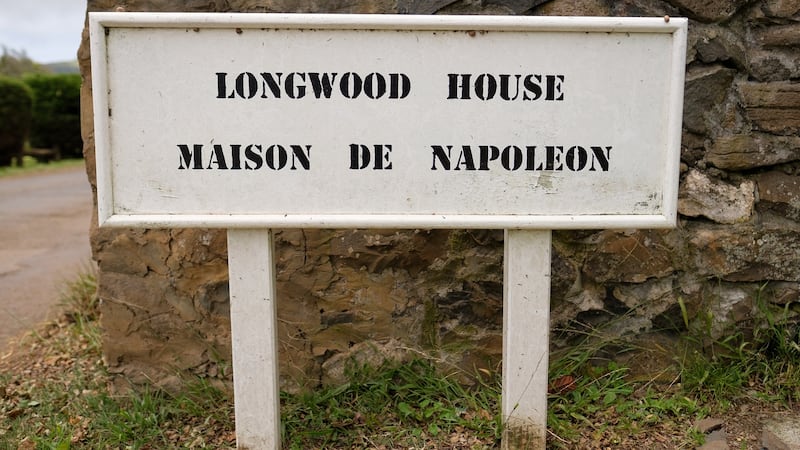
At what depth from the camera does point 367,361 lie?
2.53 metres

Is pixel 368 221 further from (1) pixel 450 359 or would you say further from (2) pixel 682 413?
(2) pixel 682 413

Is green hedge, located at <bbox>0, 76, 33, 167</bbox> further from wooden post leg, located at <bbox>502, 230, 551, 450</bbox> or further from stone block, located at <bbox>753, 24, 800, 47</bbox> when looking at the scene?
stone block, located at <bbox>753, 24, 800, 47</bbox>

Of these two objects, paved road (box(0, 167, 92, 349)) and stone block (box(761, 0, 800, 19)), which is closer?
stone block (box(761, 0, 800, 19))

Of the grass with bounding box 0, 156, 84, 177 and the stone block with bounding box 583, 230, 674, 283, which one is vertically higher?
the stone block with bounding box 583, 230, 674, 283

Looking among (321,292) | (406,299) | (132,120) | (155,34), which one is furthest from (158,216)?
(406,299)

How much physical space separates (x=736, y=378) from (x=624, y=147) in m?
1.09

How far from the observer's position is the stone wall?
2.42 m

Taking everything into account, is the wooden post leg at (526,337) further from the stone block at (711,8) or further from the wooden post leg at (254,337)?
the stone block at (711,8)

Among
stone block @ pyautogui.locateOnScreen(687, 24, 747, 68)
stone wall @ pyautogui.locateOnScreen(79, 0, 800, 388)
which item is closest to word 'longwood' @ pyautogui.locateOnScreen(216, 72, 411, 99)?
stone wall @ pyautogui.locateOnScreen(79, 0, 800, 388)

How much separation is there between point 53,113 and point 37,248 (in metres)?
11.2

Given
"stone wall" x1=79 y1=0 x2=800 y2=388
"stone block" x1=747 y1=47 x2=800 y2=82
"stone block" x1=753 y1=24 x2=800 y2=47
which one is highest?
"stone block" x1=753 y1=24 x2=800 y2=47

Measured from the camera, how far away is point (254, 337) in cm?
202

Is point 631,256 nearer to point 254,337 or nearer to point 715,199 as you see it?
point 715,199

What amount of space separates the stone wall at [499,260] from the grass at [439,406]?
0.10 meters
